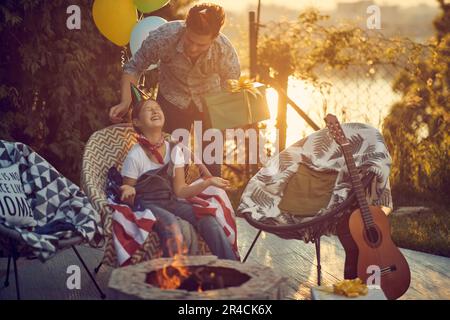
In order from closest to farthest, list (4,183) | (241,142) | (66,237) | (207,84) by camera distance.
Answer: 1. (66,237)
2. (4,183)
3. (207,84)
4. (241,142)

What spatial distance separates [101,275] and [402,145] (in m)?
3.80

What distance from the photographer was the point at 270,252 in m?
4.99

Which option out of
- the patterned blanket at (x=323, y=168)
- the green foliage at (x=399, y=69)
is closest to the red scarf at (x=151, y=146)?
the patterned blanket at (x=323, y=168)

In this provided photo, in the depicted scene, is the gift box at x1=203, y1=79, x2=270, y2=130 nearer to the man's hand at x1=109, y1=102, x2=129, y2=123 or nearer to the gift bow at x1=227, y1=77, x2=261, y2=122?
the gift bow at x1=227, y1=77, x2=261, y2=122

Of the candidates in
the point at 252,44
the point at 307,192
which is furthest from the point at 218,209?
the point at 252,44

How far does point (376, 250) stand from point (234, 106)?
1.22m

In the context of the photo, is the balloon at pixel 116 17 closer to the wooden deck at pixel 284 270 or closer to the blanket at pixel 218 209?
the wooden deck at pixel 284 270

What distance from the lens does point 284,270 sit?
179 inches

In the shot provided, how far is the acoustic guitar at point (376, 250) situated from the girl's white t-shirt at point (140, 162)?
0.99 metres

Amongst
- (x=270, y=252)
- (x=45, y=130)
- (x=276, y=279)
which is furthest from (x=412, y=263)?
(x=45, y=130)

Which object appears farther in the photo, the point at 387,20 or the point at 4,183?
the point at 387,20

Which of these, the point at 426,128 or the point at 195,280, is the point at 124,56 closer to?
the point at 426,128

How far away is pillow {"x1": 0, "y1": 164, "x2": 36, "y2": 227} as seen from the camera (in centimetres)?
387

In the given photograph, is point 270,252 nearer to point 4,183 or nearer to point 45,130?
point 4,183
